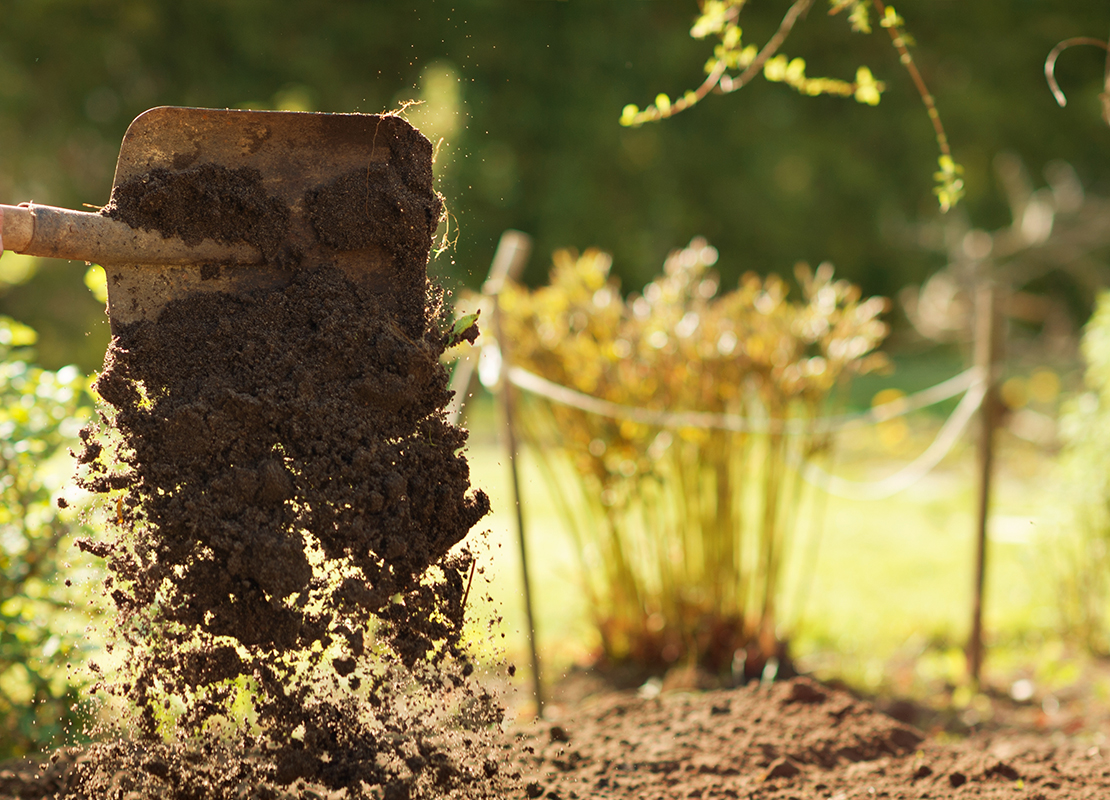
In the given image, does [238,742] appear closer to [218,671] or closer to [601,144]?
[218,671]

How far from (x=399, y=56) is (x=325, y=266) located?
13.5m

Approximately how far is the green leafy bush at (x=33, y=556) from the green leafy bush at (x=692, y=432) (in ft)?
4.70

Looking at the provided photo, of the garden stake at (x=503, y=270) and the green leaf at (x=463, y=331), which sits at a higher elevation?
the garden stake at (x=503, y=270)

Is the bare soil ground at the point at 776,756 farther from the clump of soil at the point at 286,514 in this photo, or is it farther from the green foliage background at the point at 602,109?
the green foliage background at the point at 602,109

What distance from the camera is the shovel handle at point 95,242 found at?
61.0 inches

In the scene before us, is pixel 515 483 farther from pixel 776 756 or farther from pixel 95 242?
pixel 95 242

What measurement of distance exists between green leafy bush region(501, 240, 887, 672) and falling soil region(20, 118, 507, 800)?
1421 mm

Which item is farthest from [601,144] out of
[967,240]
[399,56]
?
[967,240]

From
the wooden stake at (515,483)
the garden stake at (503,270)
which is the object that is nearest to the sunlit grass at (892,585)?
A: the wooden stake at (515,483)

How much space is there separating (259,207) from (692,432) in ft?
6.10

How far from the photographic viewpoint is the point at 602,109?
1366cm

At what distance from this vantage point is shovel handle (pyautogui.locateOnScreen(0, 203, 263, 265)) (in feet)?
5.08

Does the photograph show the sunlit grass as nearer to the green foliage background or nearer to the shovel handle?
the shovel handle

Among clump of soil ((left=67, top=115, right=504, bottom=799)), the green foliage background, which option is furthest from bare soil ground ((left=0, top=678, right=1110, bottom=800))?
the green foliage background
